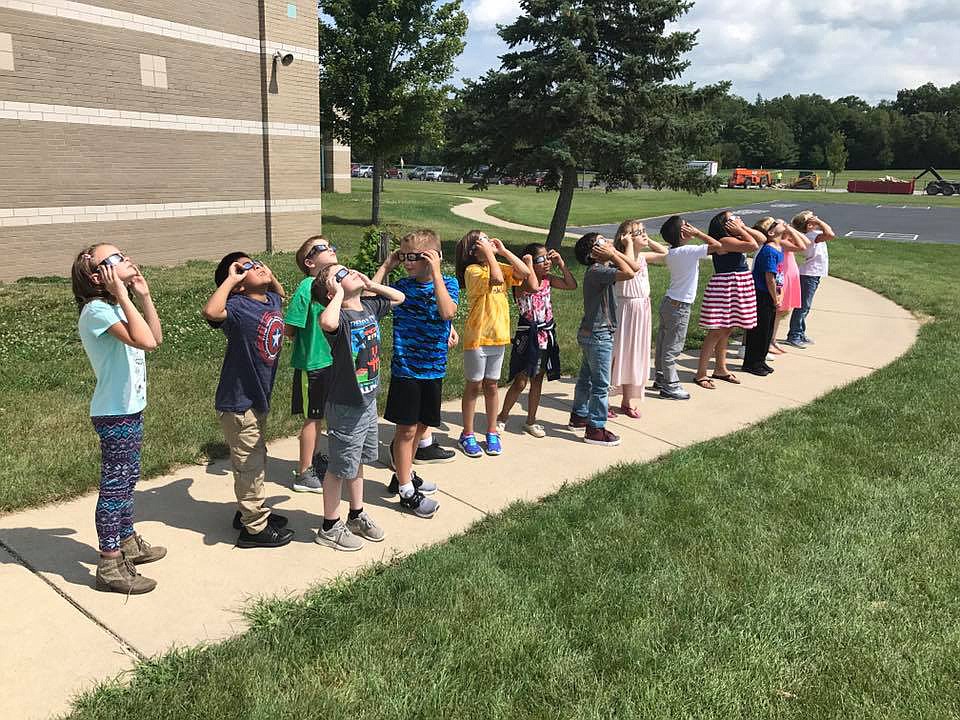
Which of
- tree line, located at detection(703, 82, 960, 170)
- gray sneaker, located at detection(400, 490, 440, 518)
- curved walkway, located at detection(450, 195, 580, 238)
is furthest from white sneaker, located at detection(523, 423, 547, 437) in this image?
tree line, located at detection(703, 82, 960, 170)

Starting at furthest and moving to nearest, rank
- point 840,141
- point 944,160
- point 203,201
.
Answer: point 944,160 → point 840,141 → point 203,201

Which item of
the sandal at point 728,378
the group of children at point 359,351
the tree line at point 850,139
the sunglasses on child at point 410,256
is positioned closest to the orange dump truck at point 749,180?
the tree line at point 850,139

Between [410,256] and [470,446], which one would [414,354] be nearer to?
[410,256]

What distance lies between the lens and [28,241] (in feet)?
42.5

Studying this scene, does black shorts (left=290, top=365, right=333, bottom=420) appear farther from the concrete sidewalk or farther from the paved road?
the paved road

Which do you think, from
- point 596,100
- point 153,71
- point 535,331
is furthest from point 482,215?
point 535,331

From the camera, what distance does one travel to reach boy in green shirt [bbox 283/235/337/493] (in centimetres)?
459

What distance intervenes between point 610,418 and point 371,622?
3.83m

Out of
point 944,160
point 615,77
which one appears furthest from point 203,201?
point 944,160

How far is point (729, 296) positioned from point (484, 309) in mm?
3396

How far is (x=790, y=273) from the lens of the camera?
9.17m

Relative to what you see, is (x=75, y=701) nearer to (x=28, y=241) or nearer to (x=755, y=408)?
(x=755, y=408)

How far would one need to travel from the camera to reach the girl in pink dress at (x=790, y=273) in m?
8.80

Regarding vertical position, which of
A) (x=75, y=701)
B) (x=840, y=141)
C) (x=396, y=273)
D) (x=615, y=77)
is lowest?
(x=75, y=701)
